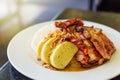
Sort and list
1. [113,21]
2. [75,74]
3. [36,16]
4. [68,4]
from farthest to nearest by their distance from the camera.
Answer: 1. [68,4]
2. [36,16]
3. [113,21]
4. [75,74]

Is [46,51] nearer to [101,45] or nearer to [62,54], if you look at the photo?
[62,54]

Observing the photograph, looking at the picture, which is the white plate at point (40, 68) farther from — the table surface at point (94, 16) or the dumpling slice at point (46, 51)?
the table surface at point (94, 16)

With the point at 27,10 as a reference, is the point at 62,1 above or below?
below

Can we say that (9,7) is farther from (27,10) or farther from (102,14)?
(102,14)

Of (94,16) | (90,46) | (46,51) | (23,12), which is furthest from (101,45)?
Answer: (23,12)

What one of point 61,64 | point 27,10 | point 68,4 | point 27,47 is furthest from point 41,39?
point 68,4
